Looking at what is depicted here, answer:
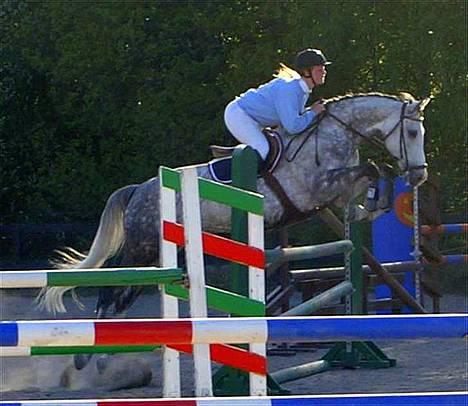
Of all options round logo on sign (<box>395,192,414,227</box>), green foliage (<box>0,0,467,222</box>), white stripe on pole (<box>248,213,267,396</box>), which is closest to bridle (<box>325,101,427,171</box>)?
round logo on sign (<box>395,192,414,227</box>)

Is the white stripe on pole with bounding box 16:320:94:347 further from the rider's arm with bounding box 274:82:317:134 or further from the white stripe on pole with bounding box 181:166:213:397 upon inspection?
the rider's arm with bounding box 274:82:317:134

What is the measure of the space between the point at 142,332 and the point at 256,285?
2346 mm

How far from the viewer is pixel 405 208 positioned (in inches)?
441

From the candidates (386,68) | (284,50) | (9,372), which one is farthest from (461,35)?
(9,372)

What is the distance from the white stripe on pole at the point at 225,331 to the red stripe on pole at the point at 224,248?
235cm

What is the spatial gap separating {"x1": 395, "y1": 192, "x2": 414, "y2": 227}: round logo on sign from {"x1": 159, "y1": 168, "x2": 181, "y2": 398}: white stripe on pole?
17.7ft

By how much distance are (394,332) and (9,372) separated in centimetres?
540

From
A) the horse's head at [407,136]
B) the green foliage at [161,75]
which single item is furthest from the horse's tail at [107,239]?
the green foliage at [161,75]

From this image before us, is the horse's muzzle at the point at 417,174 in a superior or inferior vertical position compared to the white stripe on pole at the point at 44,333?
superior

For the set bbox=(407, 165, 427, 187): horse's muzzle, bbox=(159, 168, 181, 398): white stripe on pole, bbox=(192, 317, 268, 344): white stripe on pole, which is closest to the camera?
bbox=(192, 317, 268, 344): white stripe on pole

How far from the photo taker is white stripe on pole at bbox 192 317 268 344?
9.92 ft

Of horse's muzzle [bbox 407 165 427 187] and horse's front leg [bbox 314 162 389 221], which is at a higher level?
horse's muzzle [bbox 407 165 427 187]

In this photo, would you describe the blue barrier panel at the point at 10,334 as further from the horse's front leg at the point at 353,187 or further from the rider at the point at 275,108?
the horse's front leg at the point at 353,187

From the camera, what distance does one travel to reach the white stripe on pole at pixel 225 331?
3.02 metres
